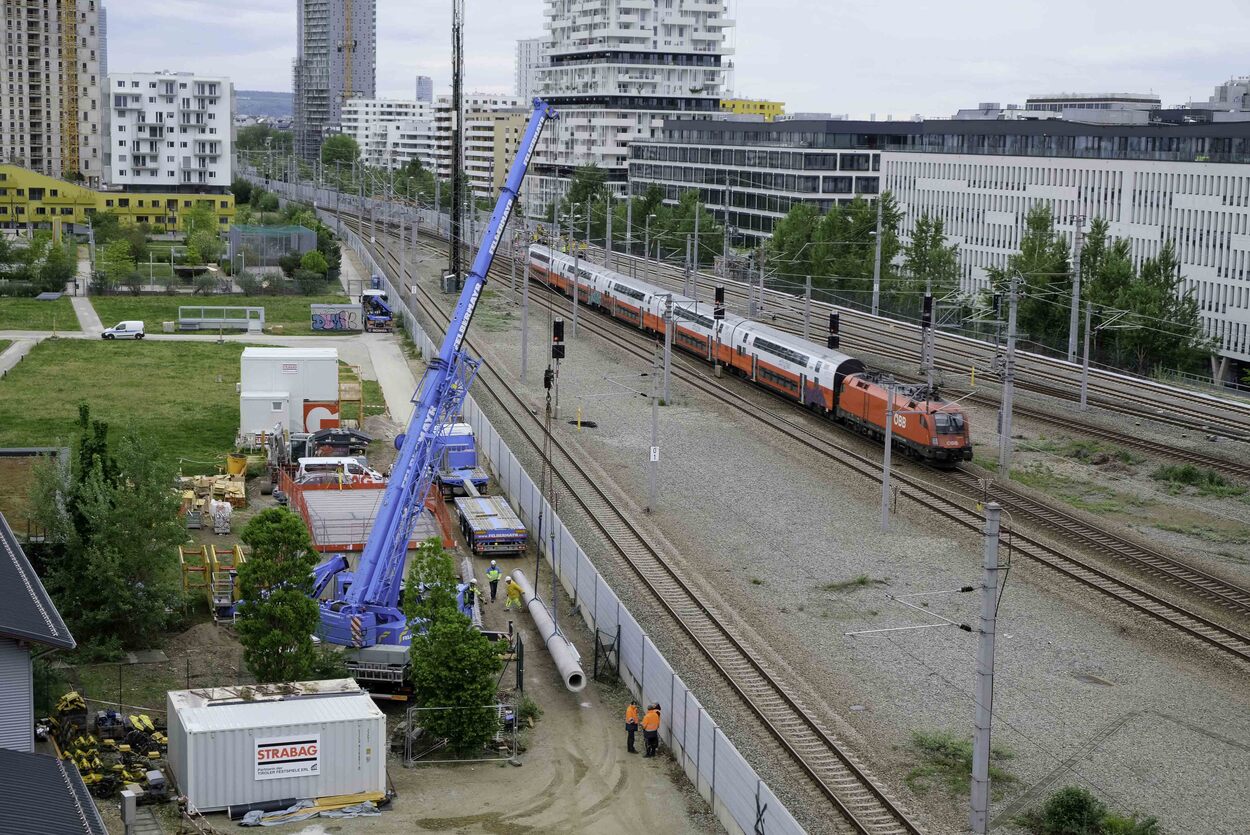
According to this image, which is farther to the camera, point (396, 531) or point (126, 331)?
point (126, 331)

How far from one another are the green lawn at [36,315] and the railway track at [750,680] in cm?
4231

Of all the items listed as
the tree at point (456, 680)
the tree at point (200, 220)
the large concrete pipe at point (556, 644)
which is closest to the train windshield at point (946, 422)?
the large concrete pipe at point (556, 644)

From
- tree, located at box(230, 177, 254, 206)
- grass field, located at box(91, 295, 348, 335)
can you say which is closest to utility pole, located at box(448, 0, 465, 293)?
grass field, located at box(91, 295, 348, 335)

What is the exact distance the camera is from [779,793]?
23891 millimetres

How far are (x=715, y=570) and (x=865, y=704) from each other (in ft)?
29.6

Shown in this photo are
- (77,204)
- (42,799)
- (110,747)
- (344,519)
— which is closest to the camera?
(42,799)

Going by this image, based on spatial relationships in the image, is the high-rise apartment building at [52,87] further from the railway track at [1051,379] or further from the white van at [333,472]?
the white van at [333,472]

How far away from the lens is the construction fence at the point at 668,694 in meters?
21.9

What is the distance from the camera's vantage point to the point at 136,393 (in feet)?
195

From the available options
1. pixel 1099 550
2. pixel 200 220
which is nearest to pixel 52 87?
pixel 200 220

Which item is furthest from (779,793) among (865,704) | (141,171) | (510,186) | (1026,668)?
(141,171)

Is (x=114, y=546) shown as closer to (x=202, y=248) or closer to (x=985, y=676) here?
(x=985, y=676)

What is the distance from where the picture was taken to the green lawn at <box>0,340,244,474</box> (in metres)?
50.8

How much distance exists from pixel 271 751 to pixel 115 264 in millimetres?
77172
